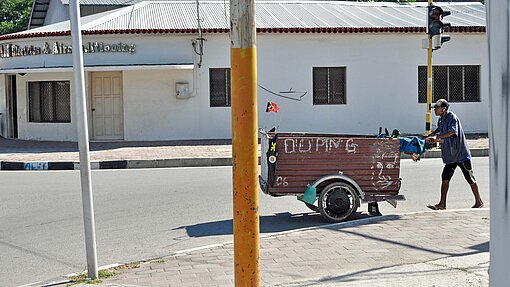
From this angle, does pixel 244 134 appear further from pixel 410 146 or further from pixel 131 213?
pixel 131 213

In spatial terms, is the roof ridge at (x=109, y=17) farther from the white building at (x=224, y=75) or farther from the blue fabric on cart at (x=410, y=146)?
the blue fabric on cart at (x=410, y=146)

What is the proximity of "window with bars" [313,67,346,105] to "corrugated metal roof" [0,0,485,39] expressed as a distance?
135 cm

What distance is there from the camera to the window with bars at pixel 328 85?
921 inches

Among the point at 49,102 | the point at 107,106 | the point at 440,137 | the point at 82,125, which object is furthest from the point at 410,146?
the point at 49,102

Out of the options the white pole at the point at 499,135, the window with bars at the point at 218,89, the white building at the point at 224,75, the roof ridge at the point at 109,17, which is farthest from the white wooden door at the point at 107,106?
the white pole at the point at 499,135

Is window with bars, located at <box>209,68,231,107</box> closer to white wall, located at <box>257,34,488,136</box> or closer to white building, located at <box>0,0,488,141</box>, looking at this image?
white building, located at <box>0,0,488,141</box>

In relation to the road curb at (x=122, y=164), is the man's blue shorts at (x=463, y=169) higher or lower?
higher

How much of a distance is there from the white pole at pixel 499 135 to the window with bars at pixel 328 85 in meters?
21.0

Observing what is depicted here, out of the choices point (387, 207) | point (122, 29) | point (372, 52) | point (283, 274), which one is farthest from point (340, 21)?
point (283, 274)

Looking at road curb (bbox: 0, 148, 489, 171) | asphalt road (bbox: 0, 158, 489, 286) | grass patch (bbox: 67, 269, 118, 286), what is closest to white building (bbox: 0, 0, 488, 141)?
road curb (bbox: 0, 148, 489, 171)

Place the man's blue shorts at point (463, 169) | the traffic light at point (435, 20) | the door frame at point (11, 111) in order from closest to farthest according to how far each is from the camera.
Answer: the man's blue shorts at point (463, 169)
the traffic light at point (435, 20)
the door frame at point (11, 111)

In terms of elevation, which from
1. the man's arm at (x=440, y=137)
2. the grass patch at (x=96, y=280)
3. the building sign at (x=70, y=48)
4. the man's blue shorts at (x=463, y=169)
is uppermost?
the building sign at (x=70, y=48)

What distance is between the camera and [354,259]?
7398 mm

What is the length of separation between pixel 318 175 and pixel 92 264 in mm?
3650
